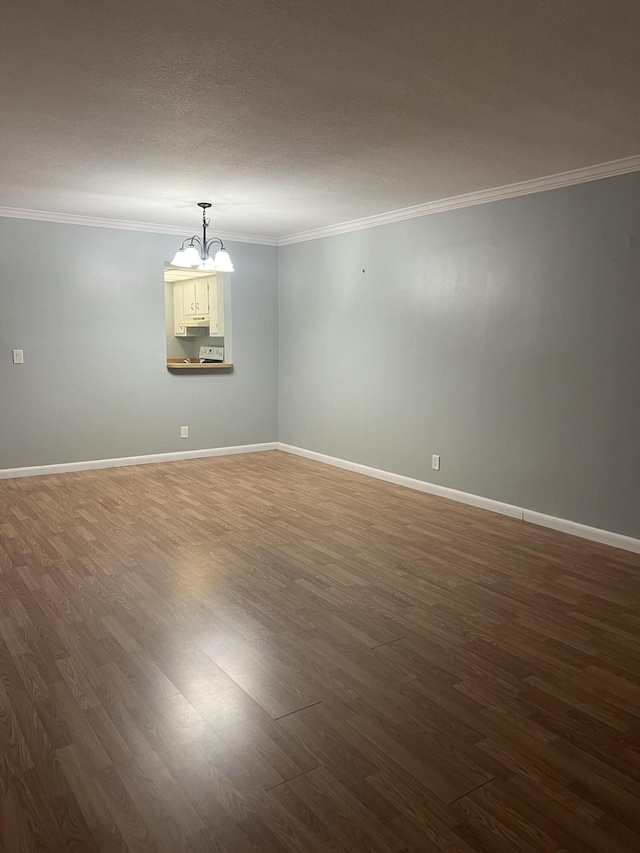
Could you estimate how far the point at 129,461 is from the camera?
20.5ft

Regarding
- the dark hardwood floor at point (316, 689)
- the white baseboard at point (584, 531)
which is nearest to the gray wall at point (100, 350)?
the dark hardwood floor at point (316, 689)

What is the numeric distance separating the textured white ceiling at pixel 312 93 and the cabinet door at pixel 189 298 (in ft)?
11.0

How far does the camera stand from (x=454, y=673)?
2459mm

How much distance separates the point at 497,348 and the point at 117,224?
377 centimetres

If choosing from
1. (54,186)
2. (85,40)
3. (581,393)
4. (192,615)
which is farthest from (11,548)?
(581,393)

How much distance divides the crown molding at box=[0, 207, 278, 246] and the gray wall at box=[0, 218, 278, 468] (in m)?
0.06

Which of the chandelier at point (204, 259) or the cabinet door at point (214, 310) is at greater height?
the chandelier at point (204, 259)

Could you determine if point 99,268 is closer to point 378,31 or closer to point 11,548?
point 11,548

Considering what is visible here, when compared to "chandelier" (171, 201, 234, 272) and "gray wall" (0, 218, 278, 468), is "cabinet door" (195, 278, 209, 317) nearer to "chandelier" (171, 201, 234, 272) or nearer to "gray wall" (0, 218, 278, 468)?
"gray wall" (0, 218, 278, 468)

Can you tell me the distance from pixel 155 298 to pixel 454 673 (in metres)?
4.89

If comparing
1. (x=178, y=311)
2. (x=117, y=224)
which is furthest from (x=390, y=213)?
(x=178, y=311)

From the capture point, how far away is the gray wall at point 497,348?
12.7ft

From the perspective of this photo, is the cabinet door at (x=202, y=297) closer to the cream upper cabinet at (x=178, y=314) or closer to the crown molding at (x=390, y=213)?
the cream upper cabinet at (x=178, y=314)

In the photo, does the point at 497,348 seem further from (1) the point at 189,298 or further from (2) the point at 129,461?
(1) the point at 189,298
